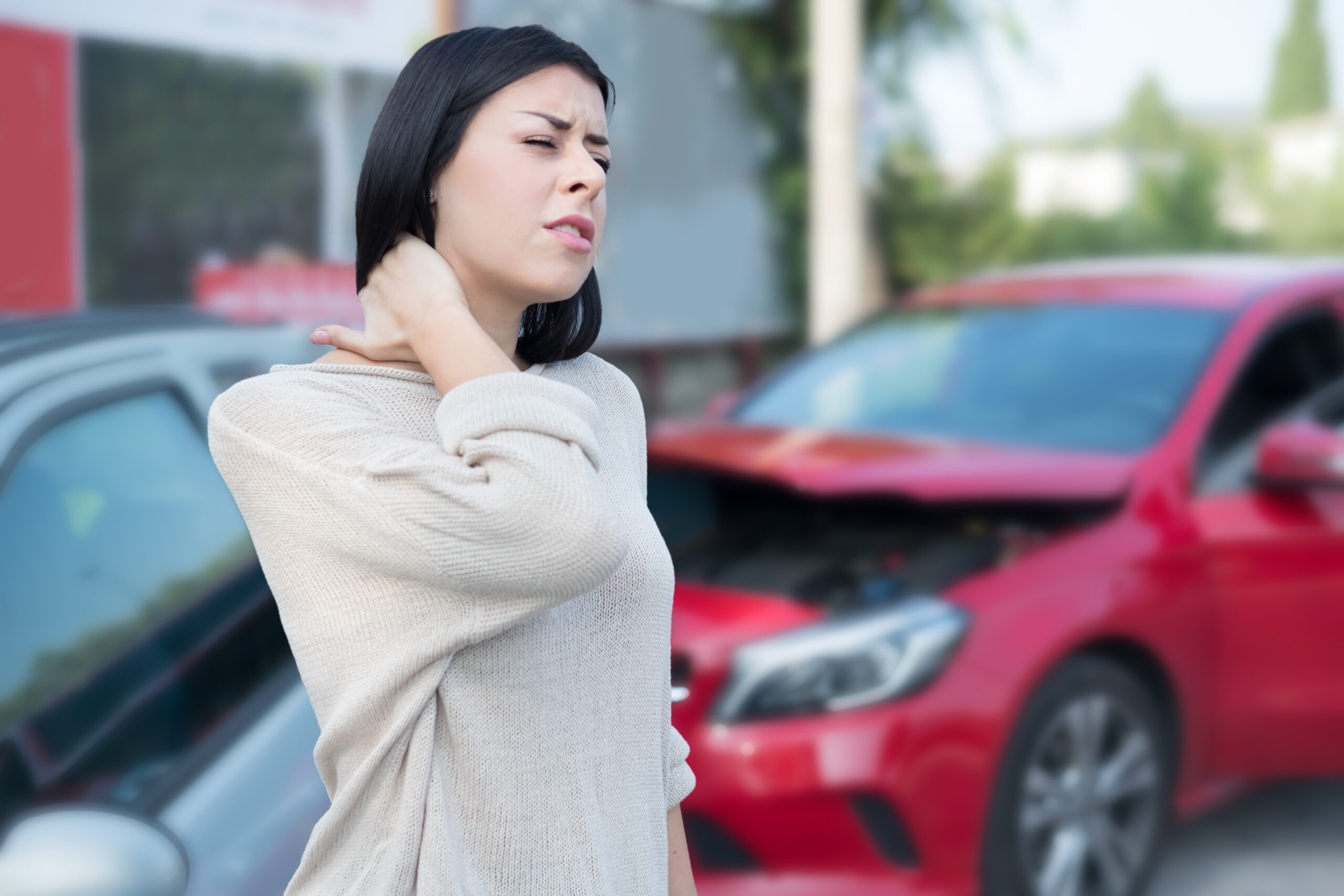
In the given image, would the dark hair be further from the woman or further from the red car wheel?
the red car wheel

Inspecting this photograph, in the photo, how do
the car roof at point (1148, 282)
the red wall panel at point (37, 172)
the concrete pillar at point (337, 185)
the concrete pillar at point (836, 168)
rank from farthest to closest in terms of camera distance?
1. the concrete pillar at point (337, 185)
2. the concrete pillar at point (836, 168)
3. the red wall panel at point (37, 172)
4. the car roof at point (1148, 282)

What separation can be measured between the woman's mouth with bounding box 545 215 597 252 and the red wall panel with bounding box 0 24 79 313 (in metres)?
5.57

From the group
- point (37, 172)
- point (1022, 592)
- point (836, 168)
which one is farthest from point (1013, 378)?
point (37, 172)

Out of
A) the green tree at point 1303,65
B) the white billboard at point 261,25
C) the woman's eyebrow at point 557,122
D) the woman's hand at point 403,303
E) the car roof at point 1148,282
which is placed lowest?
the car roof at point 1148,282

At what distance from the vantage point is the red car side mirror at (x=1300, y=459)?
342 cm

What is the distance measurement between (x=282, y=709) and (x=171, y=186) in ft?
19.2

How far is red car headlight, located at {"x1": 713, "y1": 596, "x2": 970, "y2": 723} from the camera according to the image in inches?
109

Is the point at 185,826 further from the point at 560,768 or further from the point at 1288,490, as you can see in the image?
the point at 1288,490

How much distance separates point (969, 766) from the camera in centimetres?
281

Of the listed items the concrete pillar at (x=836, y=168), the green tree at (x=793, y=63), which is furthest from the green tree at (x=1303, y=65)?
the concrete pillar at (x=836, y=168)

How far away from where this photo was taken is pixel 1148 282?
13.5 ft

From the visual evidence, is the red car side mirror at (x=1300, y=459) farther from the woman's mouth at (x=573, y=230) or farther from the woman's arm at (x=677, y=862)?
the woman's mouth at (x=573, y=230)

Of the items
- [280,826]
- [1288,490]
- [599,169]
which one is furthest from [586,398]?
[1288,490]

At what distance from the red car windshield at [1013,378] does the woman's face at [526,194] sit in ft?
8.10
